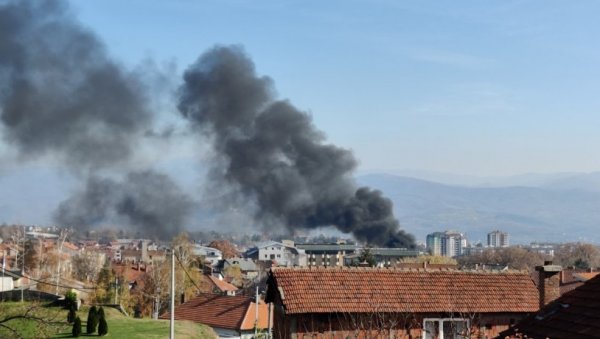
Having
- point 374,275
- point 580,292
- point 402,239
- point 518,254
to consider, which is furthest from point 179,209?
point 580,292

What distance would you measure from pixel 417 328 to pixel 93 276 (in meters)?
60.0

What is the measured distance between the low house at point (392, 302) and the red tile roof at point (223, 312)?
16.7 meters

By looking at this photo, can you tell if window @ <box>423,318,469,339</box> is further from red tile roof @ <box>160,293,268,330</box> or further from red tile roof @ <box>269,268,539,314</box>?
red tile roof @ <box>160,293,268,330</box>

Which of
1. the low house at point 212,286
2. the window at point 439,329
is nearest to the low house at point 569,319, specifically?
the window at point 439,329

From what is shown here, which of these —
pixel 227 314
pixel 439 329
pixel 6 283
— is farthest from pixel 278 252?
pixel 439 329

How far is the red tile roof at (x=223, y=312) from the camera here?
37000 millimetres

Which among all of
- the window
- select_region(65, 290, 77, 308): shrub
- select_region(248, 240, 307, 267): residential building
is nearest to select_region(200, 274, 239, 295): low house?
select_region(65, 290, 77, 308): shrub

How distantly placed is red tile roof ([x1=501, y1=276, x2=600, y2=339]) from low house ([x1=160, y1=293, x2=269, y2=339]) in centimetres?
2382

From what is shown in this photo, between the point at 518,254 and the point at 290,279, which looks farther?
the point at 518,254

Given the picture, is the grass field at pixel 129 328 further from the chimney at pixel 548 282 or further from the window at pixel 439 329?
the chimney at pixel 548 282

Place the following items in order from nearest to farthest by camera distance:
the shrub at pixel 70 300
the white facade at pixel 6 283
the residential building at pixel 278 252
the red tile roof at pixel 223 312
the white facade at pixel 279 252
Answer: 1. the shrub at pixel 70 300
2. the red tile roof at pixel 223 312
3. the white facade at pixel 6 283
4. the white facade at pixel 279 252
5. the residential building at pixel 278 252

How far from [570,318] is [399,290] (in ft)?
→ 28.9

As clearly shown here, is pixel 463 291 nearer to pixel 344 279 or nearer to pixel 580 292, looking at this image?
pixel 344 279

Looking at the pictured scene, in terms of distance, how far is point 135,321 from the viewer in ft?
108
